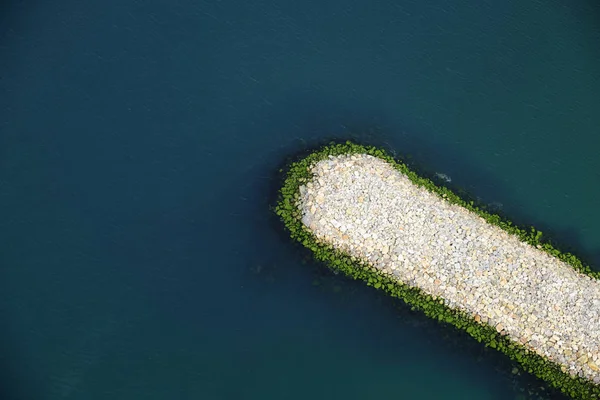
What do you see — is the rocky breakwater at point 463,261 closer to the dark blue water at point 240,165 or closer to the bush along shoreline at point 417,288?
the bush along shoreline at point 417,288

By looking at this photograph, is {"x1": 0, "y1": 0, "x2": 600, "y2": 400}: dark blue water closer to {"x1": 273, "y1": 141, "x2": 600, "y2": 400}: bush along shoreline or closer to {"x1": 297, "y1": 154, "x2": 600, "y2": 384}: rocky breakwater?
{"x1": 273, "y1": 141, "x2": 600, "y2": 400}: bush along shoreline

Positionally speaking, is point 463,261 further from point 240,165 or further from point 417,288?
point 240,165

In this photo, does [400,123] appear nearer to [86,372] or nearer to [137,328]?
[137,328]

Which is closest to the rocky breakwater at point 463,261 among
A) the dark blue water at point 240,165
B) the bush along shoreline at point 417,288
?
the bush along shoreline at point 417,288

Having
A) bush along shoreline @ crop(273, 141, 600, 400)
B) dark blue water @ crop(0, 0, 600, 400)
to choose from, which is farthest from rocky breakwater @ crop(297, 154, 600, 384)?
dark blue water @ crop(0, 0, 600, 400)

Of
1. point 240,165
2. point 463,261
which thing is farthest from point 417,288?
point 240,165

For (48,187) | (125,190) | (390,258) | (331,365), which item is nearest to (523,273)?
(390,258)
